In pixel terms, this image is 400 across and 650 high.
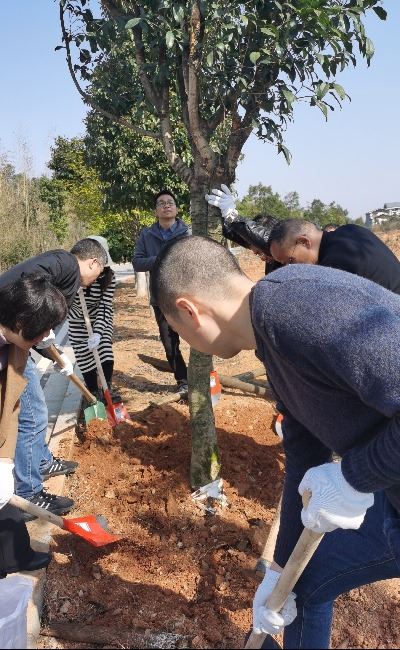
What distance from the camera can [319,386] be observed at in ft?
4.42

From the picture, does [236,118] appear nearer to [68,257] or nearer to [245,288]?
[68,257]

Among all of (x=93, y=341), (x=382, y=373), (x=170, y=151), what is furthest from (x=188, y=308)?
(x=93, y=341)

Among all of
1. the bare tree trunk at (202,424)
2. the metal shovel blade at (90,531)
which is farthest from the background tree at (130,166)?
the metal shovel blade at (90,531)

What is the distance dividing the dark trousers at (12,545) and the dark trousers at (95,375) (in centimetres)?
237

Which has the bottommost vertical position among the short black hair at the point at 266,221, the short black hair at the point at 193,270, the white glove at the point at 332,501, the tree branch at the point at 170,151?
the white glove at the point at 332,501

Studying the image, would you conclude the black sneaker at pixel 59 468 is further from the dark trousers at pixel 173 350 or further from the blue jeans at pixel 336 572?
the blue jeans at pixel 336 572

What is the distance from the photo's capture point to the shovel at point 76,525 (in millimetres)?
2664

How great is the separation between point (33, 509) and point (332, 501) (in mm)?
1769

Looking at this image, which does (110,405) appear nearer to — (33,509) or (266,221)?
(33,509)

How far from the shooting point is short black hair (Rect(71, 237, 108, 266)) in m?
3.79

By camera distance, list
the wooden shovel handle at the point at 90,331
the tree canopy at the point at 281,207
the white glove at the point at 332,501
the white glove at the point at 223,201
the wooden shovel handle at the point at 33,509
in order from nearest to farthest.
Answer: the white glove at the point at 332,501, the wooden shovel handle at the point at 33,509, the white glove at the point at 223,201, the wooden shovel handle at the point at 90,331, the tree canopy at the point at 281,207

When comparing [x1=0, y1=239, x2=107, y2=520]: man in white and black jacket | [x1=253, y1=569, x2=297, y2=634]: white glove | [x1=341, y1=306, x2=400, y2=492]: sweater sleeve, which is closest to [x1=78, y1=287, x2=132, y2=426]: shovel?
[x1=0, y1=239, x2=107, y2=520]: man in white and black jacket

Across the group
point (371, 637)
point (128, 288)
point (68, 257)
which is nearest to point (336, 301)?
point (371, 637)

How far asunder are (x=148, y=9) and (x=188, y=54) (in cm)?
29
